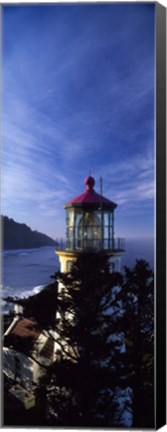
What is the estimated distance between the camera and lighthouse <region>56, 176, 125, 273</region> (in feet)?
9.55

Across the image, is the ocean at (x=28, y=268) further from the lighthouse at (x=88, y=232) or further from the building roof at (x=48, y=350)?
the building roof at (x=48, y=350)

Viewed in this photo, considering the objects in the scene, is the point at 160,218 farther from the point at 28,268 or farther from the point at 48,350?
the point at 48,350

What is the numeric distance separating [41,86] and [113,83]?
2.16 ft

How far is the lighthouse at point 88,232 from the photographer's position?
9.55 ft

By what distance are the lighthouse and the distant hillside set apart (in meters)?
0.18

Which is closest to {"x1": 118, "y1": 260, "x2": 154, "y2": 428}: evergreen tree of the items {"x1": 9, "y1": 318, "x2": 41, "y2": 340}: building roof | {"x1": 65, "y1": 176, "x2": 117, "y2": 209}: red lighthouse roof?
{"x1": 65, "y1": 176, "x2": 117, "y2": 209}: red lighthouse roof

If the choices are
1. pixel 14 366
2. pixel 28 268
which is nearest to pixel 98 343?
pixel 14 366

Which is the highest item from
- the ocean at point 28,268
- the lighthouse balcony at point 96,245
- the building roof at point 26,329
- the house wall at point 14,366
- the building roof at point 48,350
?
the lighthouse balcony at point 96,245

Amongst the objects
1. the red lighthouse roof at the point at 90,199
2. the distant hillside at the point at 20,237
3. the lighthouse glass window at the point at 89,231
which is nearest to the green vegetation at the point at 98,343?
the lighthouse glass window at the point at 89,231

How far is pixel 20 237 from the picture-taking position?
2.96m

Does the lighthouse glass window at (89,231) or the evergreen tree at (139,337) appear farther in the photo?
the lighthouse glass window at (89,231)

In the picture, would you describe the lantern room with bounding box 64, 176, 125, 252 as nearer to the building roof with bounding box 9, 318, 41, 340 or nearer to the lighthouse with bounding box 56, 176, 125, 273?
the lighthouse with bounding box 56, 176, 125, 273

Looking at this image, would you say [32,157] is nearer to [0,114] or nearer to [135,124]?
[0,114]

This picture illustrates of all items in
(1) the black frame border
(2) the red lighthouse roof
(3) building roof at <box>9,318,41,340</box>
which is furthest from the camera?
(3) building roof at <box>9,318,41,340</box>
